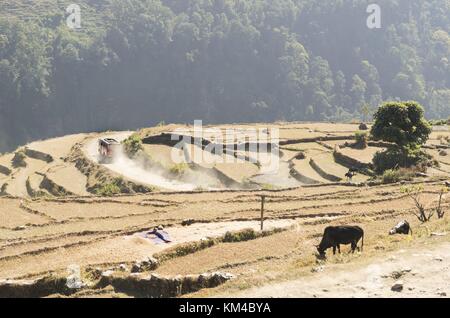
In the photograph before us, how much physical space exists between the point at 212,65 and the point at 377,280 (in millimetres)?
139444

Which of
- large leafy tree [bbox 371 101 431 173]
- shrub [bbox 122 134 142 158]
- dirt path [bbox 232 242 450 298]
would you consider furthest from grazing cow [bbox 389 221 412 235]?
shrub [bbox 122 134 142 158]

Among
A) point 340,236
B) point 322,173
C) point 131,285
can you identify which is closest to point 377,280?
point 340,236

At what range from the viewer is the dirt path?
14.3 m

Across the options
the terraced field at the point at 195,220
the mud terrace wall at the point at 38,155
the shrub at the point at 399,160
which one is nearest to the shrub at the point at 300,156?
the terraced field at the point at 195,220

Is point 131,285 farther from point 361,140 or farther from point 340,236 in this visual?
point 361,140

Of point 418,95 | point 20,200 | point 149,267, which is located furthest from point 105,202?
point 418,95

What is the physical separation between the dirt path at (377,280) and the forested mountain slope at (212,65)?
121 metres

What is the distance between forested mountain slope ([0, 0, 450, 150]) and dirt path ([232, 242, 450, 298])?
4771 inches

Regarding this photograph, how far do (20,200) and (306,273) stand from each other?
856 inches

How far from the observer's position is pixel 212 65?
151500 mm

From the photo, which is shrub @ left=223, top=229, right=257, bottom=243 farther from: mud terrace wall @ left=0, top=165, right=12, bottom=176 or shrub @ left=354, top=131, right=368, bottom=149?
mud terrace wall @ left=0, top=165, right=12, bottom=176

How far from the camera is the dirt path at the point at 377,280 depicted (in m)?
14.3

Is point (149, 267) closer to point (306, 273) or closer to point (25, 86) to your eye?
point (306, 273)

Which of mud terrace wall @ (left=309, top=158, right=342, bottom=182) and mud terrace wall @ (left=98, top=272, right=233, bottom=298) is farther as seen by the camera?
mud terrace wall @ (left=309, top=158, right=342, bottom=182)
